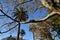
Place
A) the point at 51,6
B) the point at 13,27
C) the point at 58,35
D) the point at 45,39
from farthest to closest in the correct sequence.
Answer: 1. the point at 45,39
2. the point at 58,35
3. the point at 13,27
4. the point at 51,6

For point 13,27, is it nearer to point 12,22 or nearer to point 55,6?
point 12,22

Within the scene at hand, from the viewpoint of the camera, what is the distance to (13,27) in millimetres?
12047

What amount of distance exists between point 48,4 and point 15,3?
10.9 feet

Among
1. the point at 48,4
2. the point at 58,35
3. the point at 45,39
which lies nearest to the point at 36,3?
the point at 48,4

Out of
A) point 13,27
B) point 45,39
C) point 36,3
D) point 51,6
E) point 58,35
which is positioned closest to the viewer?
point 51,6

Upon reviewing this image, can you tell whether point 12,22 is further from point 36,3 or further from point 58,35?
point 58,35

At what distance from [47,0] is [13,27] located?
12.7 ft

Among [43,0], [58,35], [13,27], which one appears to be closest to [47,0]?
[43,0]

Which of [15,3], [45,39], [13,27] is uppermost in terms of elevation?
[15,3]

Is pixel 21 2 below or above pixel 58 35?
above

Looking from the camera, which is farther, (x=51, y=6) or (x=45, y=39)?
(x=45, y=39)

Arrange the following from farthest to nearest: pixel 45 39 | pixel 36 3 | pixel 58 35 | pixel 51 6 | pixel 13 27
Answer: pixel 45 39 → pixel 58 35 → pixel 13 27 → pixel 36 3 → pixel 51 6

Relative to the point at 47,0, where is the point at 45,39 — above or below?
below

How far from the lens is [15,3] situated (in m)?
11.5
